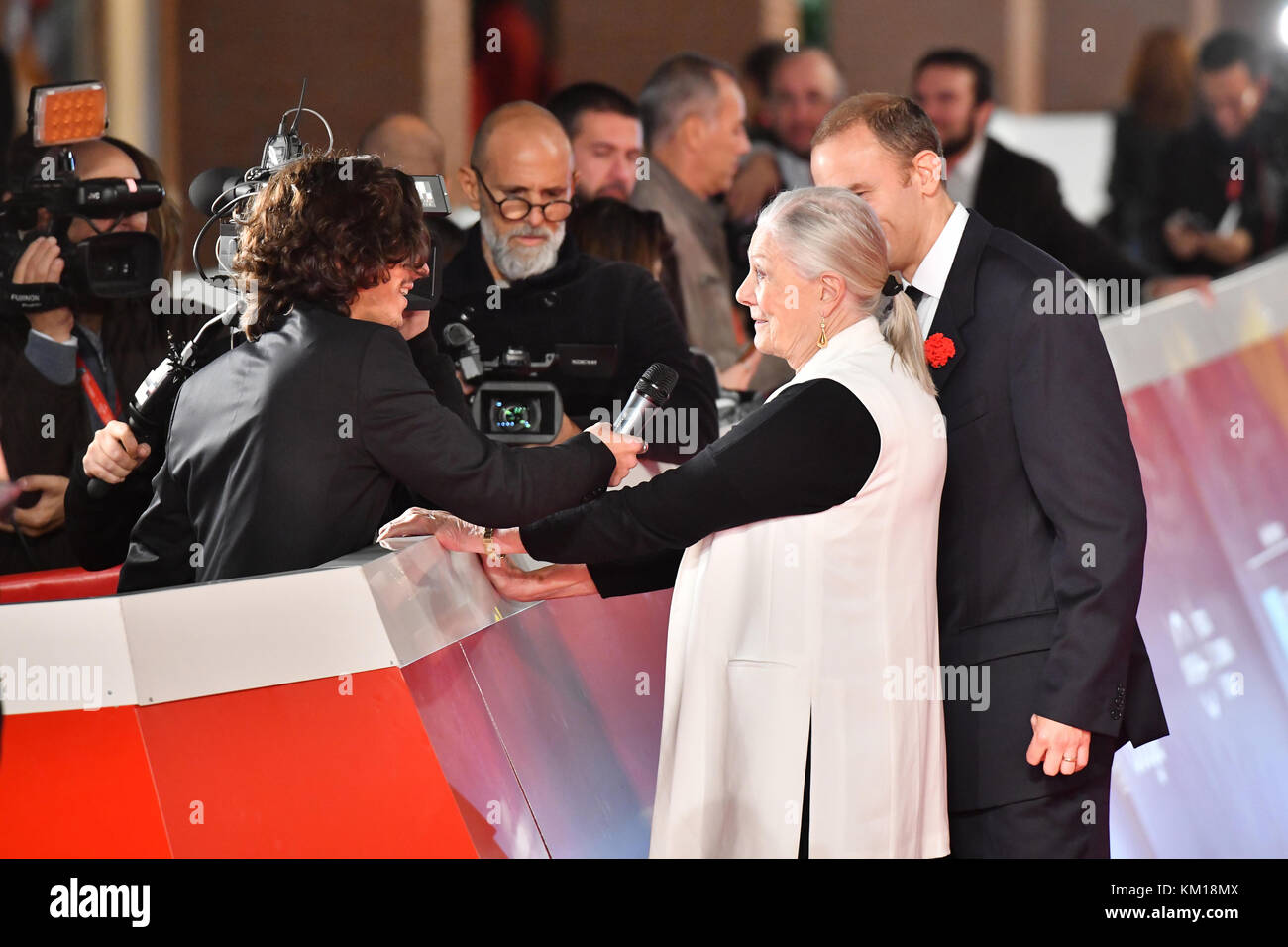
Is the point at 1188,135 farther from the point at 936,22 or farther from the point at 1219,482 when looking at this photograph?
the point at 936,22

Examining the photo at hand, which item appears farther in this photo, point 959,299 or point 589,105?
point 589,105

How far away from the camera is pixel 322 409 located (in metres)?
2.48

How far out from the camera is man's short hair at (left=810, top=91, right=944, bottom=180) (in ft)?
9.18

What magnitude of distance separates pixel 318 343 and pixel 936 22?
42.7ft

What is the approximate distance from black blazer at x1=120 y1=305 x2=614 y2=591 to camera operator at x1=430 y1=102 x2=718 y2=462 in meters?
1.55

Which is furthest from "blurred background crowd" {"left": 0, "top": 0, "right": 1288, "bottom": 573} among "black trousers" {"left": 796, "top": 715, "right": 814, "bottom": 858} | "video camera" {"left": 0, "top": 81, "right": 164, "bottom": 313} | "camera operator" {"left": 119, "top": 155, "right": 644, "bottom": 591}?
"black trousers" {"left": 796, "top": 715, "right": 814, "bottom": 858}

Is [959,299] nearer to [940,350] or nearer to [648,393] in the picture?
[940,350]

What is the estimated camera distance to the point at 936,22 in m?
14.6

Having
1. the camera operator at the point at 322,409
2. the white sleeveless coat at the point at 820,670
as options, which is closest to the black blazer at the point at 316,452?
the camera operator at the point at 322,409

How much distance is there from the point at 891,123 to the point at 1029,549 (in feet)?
2.48

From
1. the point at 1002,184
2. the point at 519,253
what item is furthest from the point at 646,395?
the point at 1002,184

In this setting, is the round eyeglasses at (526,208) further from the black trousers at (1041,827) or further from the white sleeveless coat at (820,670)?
the black trousers at (1041,827)

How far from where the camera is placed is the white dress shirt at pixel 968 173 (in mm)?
6012
